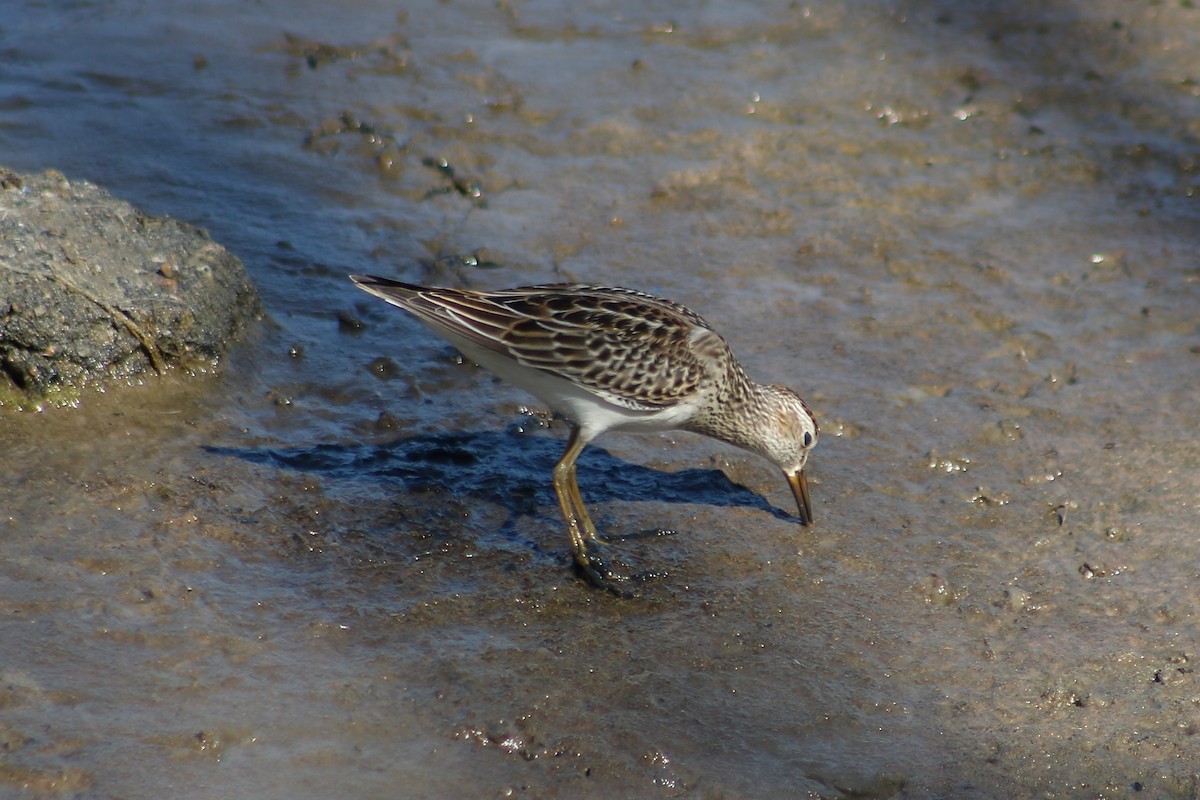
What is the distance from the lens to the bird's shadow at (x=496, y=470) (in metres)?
6.61

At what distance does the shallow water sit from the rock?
20 cm

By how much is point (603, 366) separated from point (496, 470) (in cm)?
97

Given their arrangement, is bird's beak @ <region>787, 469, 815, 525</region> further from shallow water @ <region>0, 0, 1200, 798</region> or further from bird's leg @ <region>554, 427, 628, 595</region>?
bird's leg @ <region>554, 427, 628, 595</region>

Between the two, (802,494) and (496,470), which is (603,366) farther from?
(802,494)

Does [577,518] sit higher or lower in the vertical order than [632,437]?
higher

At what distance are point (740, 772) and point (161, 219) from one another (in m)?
4.60

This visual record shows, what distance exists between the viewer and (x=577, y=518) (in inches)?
251

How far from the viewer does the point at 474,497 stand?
6.60 meters

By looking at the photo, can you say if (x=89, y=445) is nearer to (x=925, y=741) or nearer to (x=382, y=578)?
(x=382, y=578)

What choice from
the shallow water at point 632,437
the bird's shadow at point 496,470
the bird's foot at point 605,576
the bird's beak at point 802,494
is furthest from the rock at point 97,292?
the bird's beak at point 802,494

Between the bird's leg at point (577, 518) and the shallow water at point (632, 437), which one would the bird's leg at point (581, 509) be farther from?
the shallow water at point (632, 437)

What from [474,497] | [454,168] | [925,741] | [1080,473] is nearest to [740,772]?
[925,741]

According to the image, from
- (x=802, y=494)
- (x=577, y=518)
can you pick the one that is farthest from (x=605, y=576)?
(x=802, y=494)

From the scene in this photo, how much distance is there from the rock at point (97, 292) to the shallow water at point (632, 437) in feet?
0.66
